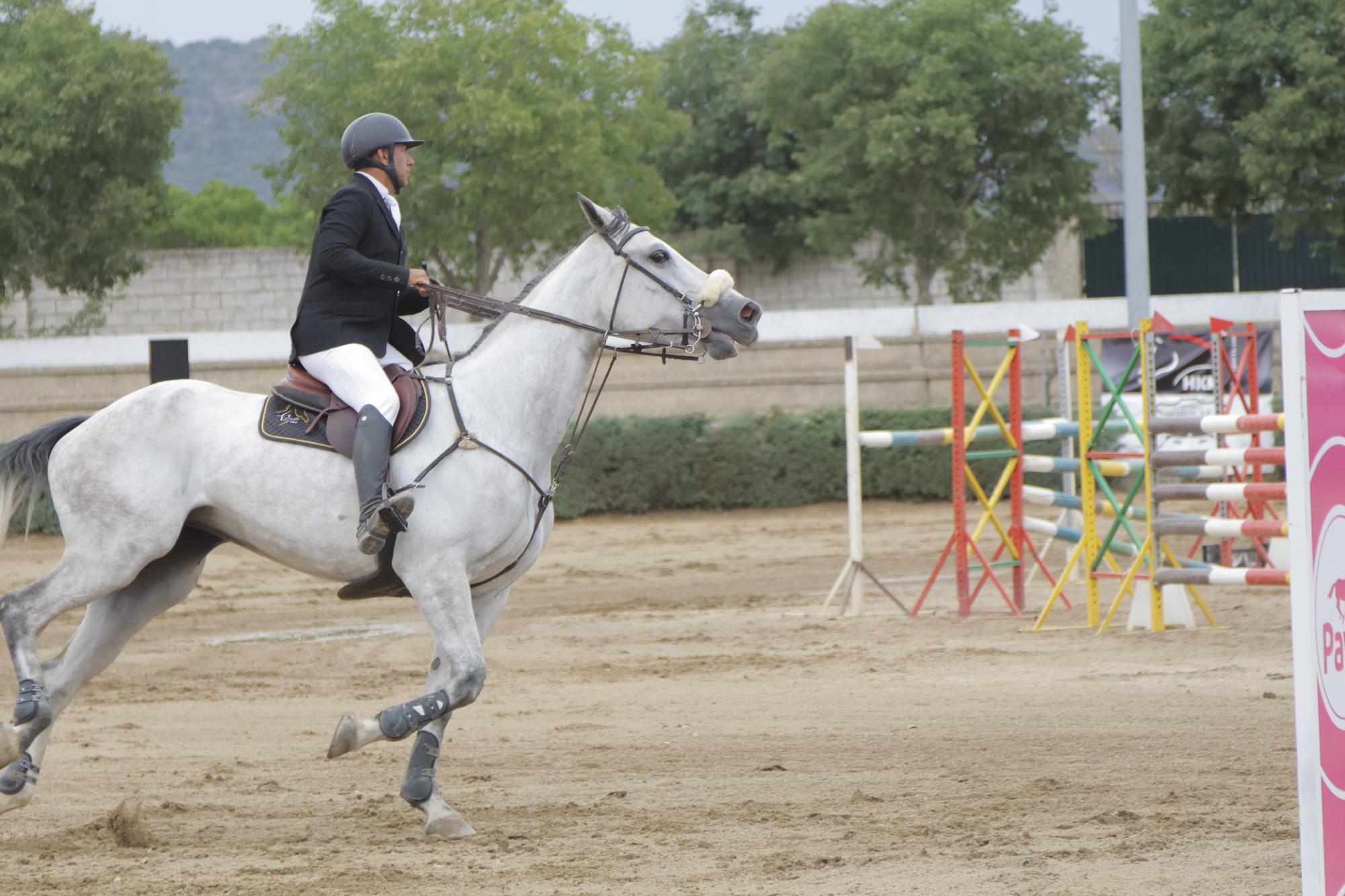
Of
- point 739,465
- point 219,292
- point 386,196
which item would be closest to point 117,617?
point 386,196

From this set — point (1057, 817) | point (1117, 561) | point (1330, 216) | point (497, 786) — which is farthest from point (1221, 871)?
point (1330, 216)

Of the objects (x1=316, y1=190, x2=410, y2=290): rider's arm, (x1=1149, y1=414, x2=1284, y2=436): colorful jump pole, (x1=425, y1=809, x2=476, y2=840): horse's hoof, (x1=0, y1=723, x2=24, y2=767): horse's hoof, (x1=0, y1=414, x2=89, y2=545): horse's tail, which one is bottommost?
(x1=425, y1=809, x2=476, y2=840): horse's hoof

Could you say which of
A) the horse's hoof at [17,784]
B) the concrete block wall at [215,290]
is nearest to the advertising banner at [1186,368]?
the horse's hoof at [17,784]

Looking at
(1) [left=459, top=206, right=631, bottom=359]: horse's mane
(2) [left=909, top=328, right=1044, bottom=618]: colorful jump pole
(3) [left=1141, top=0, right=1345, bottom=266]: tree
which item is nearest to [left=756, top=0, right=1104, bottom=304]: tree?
(3) [left=1141, top=0, right=1345, bottom=266]: tree

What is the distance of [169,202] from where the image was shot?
27.9 meters

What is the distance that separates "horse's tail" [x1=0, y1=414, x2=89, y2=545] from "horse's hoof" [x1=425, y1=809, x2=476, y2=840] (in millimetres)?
2073

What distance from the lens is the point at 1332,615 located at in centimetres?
307

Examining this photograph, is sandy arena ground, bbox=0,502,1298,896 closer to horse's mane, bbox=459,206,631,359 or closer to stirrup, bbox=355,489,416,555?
stirrup, bbox=355,489,416,555

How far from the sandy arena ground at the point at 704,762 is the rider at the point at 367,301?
131cm

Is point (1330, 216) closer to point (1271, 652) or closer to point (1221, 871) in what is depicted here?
point (1271, 652)

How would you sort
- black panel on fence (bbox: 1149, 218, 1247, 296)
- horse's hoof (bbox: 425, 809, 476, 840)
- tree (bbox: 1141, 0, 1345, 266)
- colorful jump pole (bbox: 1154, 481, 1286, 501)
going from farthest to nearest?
black panel on fence (bbox: 1149, 218, 1247, 296) → tree (bbox: 1141, 0, 1345, 266) → colorful jump pole (bbox: 1154, 481, 1286, 501) → horse's hoof (bbox: 425, 809, 476, 840)

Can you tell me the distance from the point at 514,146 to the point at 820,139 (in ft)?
27.5

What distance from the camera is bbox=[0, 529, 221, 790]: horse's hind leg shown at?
5570 millimetres

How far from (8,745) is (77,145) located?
2412 centimetres
